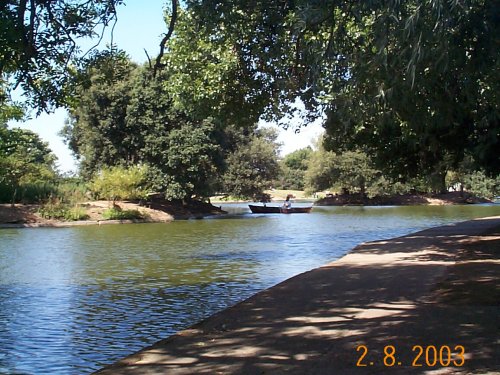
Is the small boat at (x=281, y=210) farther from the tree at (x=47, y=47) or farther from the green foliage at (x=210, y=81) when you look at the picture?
the tree at (x=47, y=47)

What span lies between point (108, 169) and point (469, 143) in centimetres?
3323

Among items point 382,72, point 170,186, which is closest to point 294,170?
point 170,186

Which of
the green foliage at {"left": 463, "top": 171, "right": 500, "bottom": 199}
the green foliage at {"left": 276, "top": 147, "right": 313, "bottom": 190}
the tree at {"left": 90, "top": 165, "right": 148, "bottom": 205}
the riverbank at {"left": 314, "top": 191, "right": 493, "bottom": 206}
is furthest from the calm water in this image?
the green foliage at {"left": 276, "top": 147, "right": 313, "bottom": 190}

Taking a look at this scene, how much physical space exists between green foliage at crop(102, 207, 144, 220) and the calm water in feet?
46.4

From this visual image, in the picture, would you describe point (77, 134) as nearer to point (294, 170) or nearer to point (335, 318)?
point (335, 318)

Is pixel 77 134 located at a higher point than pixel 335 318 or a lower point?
higher

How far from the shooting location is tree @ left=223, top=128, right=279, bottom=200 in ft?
208

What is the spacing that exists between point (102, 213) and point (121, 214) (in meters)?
1.38

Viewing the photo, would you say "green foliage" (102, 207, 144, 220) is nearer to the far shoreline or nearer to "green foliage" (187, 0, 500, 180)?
the far shoreline

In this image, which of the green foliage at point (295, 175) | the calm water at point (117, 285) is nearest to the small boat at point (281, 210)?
the calm water at point (117, 285)

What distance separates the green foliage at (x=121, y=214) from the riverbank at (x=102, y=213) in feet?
0.84

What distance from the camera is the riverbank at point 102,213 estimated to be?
36.8m

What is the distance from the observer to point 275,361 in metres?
5.79

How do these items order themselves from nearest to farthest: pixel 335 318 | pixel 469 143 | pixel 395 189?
pixel 335 318 < pixel 469 143 < pixel 395 189
